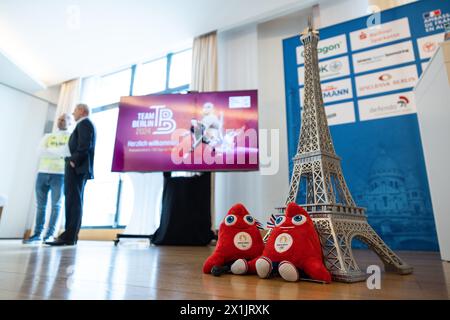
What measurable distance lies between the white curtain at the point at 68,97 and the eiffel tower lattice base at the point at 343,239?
16.0 ft

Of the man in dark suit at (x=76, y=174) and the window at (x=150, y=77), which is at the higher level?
the window at (x=150, y=77)

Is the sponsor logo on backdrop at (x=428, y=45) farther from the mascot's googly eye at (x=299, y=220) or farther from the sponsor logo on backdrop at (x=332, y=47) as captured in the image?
the mascot's googly eye at (x=299, y=220)

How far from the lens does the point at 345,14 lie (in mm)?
3012

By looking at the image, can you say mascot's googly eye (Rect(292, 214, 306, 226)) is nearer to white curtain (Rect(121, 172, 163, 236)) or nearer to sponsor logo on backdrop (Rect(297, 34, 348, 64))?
sponsor logo on backdrop (Rect(297, 34, 348, 64))

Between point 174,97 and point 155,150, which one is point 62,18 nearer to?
point 174,97

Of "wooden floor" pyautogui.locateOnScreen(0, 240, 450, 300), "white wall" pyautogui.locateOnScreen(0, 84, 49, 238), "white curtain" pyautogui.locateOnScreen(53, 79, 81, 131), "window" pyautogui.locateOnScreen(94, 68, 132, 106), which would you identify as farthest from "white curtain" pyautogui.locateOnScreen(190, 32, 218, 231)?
"white wall" pyautogui.locateOnScreen(0, 84, 49, 238)

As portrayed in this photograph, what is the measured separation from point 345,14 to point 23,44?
14.2 ft

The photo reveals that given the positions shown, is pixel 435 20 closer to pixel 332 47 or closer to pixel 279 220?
pixel 332 47

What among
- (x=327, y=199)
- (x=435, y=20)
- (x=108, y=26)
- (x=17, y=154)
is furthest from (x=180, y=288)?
(x=17, y=154)

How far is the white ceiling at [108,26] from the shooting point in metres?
3.29

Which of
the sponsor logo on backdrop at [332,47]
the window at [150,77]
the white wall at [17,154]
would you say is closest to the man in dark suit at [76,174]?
the window at [150,77]

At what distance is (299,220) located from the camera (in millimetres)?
907

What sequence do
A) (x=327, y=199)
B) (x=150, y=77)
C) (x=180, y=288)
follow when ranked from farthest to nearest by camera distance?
(x=150, y=77), (x=327, y=199), (x=180, y=288)

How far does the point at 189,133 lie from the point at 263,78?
130 centimetres
